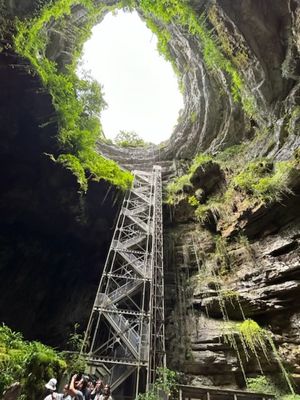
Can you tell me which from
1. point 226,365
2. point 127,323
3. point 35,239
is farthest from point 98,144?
point 226,365

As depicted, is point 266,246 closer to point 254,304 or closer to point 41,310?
point 254,304

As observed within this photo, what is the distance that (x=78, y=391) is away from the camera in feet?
16.7

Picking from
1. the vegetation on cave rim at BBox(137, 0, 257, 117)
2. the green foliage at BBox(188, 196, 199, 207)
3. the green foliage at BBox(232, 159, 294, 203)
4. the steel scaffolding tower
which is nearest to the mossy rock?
the green foliage at BBox(188, 196, 199, 207)

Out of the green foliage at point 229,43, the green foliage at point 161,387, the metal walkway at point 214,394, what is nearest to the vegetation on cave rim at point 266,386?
the metal walkway at point 214,394

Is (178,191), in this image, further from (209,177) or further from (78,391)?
(78,391)

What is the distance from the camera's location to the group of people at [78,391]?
15.2ft

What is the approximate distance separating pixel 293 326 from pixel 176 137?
13769mm

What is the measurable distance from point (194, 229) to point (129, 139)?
12.2m

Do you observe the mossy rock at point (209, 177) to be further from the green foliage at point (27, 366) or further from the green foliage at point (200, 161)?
the green foliage at point (27, 366)

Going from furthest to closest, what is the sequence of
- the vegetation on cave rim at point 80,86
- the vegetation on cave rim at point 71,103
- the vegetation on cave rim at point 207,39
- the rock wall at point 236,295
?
the vegetation on cave rim at point 207,39
the vegetation on cave rim at point 80,86
the vegetation on cave rim at point 71,103
the rock wall at point 236,295

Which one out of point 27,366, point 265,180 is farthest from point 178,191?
point 27,366

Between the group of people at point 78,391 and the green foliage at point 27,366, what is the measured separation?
0.92 feet

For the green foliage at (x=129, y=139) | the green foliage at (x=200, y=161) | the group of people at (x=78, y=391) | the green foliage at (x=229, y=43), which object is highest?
the green foliage at (x=129, y=139)

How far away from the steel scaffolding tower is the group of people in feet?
3.67
